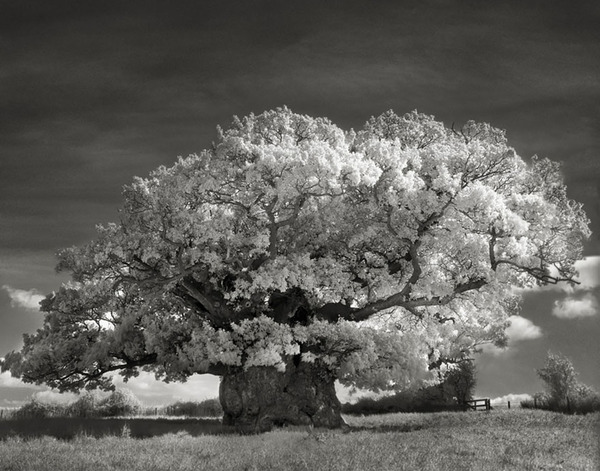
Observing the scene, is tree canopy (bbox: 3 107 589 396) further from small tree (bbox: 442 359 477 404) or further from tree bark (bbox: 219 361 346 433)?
small tree (bbox: 442 359 477 404)

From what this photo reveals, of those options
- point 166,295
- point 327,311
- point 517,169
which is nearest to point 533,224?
point 517,169

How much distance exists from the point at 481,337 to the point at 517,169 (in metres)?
20.3

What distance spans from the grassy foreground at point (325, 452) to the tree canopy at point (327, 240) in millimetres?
6310

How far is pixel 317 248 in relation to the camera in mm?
28953

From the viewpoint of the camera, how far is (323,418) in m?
28.4

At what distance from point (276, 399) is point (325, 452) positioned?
11490 mm

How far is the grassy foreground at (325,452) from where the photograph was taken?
46.9ft

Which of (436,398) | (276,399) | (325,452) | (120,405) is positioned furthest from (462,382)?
(325,452)

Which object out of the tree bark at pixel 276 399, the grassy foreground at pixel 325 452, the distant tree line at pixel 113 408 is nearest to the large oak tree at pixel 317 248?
the tree bark at pixel 276 399

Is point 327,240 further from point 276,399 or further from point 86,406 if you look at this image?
point 86,406

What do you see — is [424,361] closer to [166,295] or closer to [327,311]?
[327,311]

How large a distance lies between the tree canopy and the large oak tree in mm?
67

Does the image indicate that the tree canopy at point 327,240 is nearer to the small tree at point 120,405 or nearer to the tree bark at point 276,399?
the tree bark at point 276,399

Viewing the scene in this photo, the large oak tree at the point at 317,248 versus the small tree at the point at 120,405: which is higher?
the large oak tree at the point at 317,248
